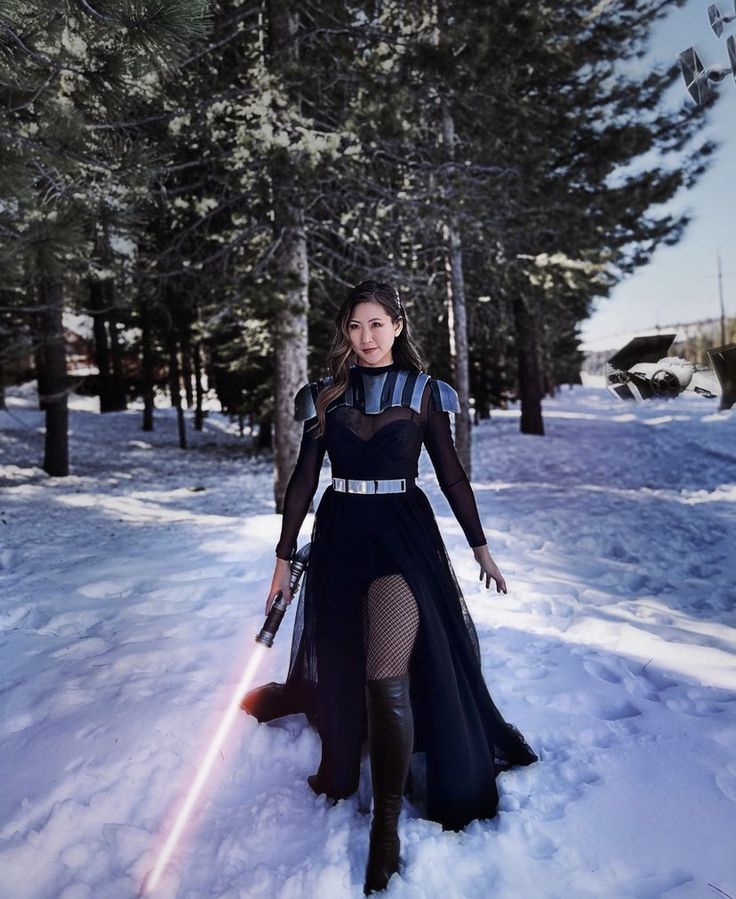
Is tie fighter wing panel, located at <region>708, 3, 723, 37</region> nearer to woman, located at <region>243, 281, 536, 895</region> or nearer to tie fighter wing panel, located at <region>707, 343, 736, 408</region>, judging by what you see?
tie fighter wing panel, located at <region>707, 343, 736, 408</region>

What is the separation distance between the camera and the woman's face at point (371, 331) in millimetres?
2355

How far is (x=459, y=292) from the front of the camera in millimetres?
10133

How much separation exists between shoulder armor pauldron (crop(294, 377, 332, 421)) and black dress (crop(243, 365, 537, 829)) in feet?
0.20

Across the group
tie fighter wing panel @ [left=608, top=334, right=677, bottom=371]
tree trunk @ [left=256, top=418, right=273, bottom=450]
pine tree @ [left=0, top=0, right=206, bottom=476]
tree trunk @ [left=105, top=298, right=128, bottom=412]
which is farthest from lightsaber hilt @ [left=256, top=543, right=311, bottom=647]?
tree trunk @ [left=105, top=298, right=128, bottom=412]

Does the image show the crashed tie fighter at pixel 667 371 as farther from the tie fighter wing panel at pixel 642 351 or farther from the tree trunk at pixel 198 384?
the tree trunk at pixel 198 384

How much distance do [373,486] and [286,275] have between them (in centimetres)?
548

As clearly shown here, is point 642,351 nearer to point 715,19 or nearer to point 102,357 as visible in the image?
point 715,19

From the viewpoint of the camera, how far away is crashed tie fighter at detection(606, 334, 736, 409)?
6.97ft

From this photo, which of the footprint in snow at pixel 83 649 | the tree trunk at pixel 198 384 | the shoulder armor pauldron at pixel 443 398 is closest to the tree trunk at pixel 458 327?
the footprint in snow at pixel 83 649

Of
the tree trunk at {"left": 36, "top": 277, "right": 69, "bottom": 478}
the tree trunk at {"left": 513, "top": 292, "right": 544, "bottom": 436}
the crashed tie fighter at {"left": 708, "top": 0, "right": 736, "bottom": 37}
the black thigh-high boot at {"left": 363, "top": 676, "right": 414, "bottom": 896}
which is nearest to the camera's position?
the black thigh-high boot at {"left": 363, "top": 676, "right": 414, "bottom": 896}

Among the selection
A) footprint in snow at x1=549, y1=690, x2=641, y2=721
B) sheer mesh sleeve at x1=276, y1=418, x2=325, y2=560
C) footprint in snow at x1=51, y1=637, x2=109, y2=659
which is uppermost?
sheer mesh sleeve at x1=276, y1=418, x2=325, y2=560

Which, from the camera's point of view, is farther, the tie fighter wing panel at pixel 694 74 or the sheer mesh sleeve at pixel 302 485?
the tie fighter wing panel at pixel 694 74

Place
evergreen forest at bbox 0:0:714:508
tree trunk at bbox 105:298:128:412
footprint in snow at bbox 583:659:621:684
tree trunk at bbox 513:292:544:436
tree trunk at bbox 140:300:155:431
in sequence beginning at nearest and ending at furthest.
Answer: footprint in snow at bbox 583:659:621:684 → evergreen forest at bbox 0:0:714:508 → tree trunk at bbox 513:292:544:436 → tree trunk at bbox 140:300:155:431 → tree trunk at bbox 105:298:128:412

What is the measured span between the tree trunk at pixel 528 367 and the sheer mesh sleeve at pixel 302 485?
1369 cm
